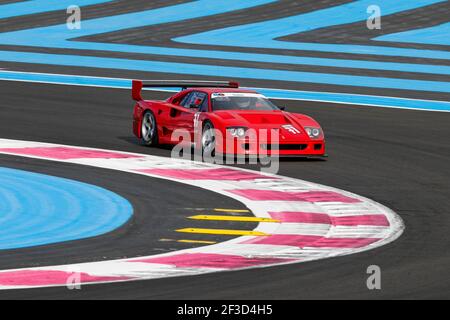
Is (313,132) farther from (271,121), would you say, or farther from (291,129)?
(271,121)

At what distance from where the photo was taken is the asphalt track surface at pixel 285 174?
911cm

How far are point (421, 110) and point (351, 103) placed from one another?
1.40 metres

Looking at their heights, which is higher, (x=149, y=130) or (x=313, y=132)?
(x=313, y=132)

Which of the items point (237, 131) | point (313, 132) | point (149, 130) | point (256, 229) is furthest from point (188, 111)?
point (256, 229)

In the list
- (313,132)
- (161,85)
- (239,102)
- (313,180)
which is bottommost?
(313,180)

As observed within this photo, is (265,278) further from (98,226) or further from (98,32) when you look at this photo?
(98,32)

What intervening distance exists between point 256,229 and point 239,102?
601 cm

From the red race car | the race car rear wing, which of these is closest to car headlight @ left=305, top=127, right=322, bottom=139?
the red race car

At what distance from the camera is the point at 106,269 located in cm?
984

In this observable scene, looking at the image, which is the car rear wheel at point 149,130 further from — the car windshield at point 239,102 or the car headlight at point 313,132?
the car headlight at point 313,132

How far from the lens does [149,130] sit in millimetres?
18484

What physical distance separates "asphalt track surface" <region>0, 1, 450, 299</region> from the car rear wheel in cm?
17

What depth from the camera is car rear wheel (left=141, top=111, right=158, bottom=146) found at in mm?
18266

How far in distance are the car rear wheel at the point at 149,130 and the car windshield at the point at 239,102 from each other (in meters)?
1.14
